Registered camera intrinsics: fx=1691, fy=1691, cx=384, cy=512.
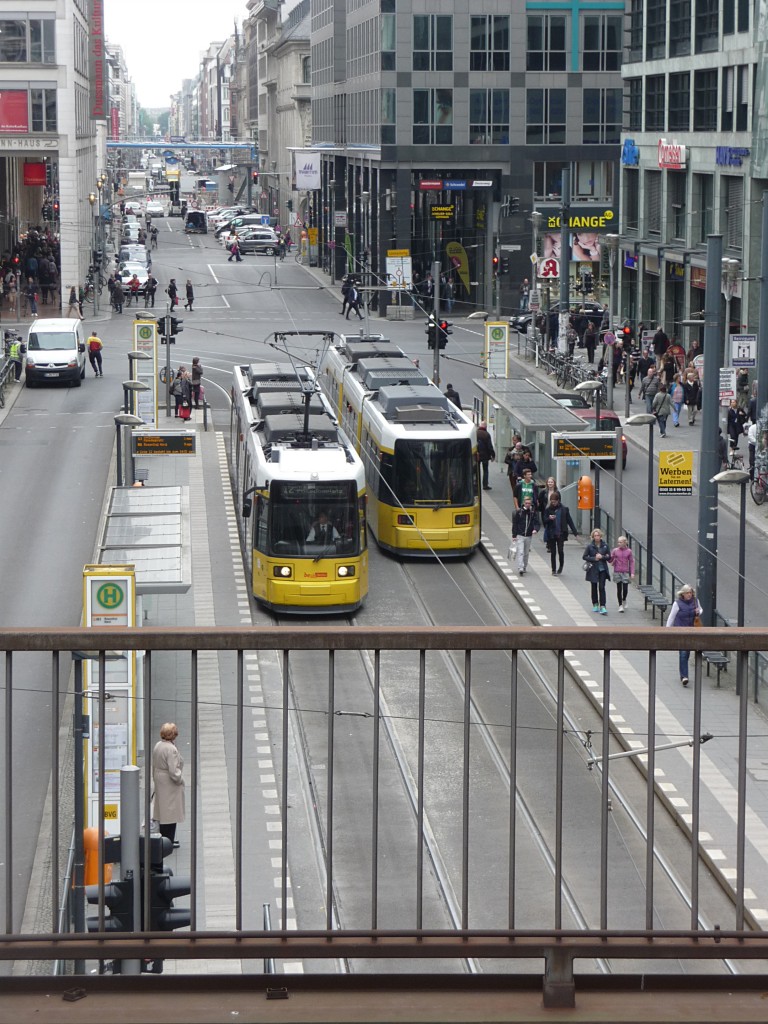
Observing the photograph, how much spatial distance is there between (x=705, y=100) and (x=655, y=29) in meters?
7.05

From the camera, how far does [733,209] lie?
52750 millimetres

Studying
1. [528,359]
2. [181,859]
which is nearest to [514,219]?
[528,359]

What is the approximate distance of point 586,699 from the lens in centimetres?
645

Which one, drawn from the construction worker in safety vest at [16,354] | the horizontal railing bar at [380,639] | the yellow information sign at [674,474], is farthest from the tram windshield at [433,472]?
the construction worker in safety vest at [16,354]

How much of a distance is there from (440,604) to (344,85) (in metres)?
66.1

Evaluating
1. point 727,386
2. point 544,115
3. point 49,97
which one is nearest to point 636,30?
point 544,115

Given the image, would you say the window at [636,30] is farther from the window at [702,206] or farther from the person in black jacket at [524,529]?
the person in black jacket at [524,529]

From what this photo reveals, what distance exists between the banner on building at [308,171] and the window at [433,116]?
27.7m

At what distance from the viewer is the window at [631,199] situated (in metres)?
65.8

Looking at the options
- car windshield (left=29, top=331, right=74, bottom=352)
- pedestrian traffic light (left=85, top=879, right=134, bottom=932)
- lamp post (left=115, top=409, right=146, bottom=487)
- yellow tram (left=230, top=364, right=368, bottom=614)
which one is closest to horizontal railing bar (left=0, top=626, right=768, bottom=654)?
pedestrian traffic light (left=85, top=879, right=134, bottom=932)

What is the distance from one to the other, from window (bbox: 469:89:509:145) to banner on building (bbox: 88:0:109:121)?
83.6 feet

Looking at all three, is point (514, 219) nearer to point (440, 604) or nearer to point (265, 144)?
point (440, 604)

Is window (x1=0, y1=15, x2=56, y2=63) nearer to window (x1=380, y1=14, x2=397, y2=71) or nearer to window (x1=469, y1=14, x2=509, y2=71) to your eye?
window (x1=380, y1=14, x2=397, y2=71)

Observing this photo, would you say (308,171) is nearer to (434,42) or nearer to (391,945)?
(434,42)
